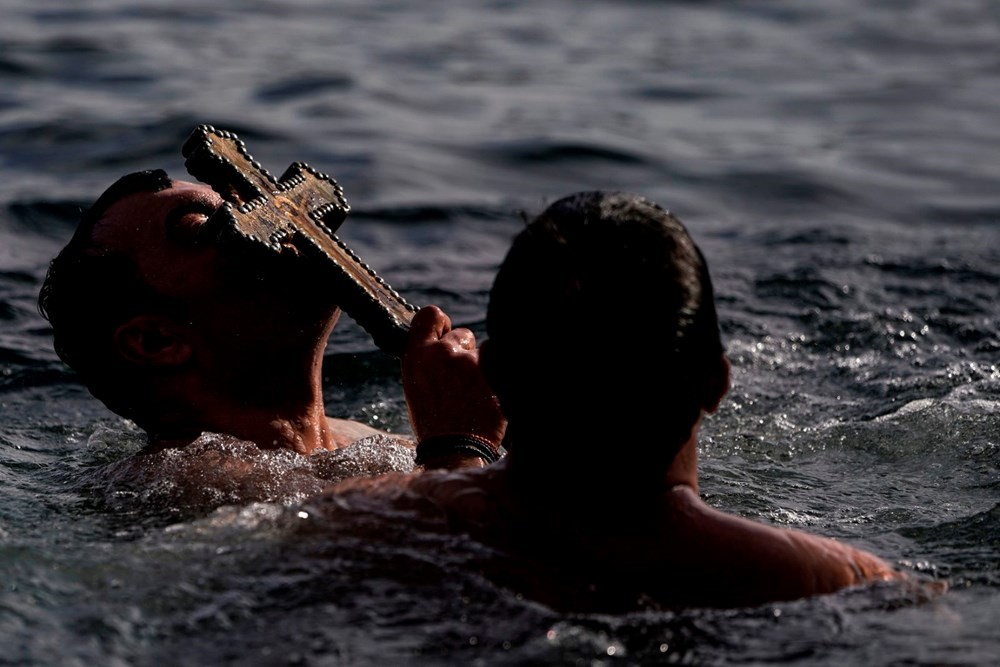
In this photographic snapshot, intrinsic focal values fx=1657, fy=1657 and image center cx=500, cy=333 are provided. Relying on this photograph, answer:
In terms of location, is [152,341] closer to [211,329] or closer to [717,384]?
[211,329]

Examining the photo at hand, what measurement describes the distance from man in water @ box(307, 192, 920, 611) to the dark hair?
1.53 metres

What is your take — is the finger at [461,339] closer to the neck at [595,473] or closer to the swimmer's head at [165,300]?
the swimmer's head at [165,300]

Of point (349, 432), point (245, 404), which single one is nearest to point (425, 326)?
point (245, 404)

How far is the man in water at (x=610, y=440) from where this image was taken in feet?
10.5

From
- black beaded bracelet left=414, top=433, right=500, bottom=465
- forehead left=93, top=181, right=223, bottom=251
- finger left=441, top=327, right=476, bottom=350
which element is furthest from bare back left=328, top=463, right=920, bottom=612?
A: forehead left=93, top=181, right=223, bottom=251

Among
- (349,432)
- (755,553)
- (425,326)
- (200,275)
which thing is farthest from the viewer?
(349,432)

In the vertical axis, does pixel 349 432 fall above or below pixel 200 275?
below

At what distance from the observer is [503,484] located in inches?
137

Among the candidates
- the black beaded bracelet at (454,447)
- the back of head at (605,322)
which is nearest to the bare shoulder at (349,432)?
the black beaded bracelet at (454,447)

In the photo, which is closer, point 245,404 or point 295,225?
point 295,225

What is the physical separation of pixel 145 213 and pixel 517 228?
480cm

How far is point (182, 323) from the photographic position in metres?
4.80

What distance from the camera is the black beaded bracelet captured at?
4.42 metres

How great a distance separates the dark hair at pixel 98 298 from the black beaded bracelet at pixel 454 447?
3.11ft
